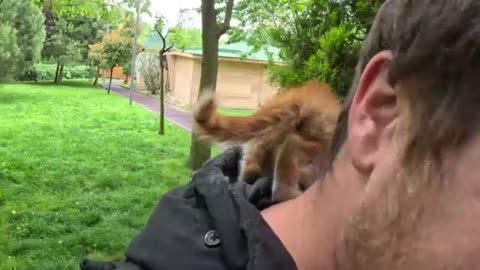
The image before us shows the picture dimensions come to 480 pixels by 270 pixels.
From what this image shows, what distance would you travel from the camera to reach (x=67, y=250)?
5.53m

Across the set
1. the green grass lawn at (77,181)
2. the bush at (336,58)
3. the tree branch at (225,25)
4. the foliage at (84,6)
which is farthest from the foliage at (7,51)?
the bush at (336,58)

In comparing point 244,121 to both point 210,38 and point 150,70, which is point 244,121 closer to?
point 210,38

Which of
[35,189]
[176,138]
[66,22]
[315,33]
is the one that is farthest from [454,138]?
[66,22]

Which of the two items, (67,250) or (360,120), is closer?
(360,120)

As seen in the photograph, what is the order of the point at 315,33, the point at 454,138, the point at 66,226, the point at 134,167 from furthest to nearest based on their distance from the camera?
the point at 134,167
the point at 66,226
the point at 315,33
the point at 454,138

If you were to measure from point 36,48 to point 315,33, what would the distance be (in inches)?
802

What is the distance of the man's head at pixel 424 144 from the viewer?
2.73 feet

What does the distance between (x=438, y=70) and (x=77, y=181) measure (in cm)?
791

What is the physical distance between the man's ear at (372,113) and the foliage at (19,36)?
60.4 ft

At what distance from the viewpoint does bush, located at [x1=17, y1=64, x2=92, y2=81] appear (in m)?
31.5

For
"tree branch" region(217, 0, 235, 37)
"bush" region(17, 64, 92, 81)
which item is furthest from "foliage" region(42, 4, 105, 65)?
"tree branch" region(217, 0, 235, 37)

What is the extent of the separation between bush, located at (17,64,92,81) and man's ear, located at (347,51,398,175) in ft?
101

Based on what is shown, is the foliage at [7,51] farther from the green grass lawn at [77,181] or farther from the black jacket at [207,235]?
the black jacket at [207,235]

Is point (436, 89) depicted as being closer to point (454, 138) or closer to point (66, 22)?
point (454, 138)
